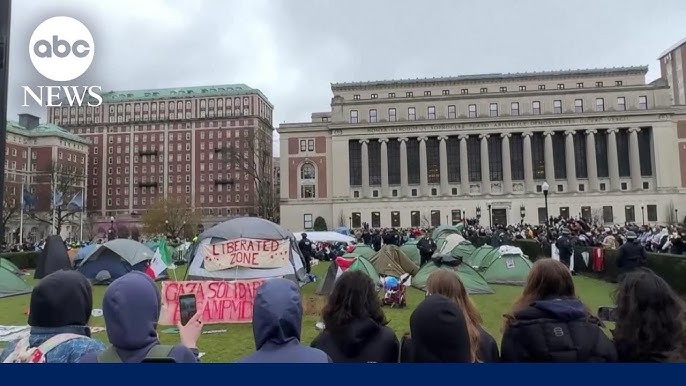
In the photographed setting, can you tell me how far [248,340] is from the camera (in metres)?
10.0

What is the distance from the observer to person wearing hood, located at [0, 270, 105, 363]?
2.87m

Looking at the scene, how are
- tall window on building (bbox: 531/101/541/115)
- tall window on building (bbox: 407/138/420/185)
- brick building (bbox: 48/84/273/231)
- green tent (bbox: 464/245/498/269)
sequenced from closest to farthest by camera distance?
1. green tent (bbox: 464/245/498/269)
2. tall window on building (bbox: 531/101/541/115)
3. tall window on building (bbox: 407/138/420/185)
4. brick building (bbox: 48/84/273/231)

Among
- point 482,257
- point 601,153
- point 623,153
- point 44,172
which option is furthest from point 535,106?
point 44,172

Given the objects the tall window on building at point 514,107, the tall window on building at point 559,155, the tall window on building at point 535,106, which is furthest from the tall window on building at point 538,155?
the tall window on building at point 514,107

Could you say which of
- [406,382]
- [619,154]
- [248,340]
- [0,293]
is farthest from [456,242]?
[619,154]

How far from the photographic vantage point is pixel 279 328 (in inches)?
110

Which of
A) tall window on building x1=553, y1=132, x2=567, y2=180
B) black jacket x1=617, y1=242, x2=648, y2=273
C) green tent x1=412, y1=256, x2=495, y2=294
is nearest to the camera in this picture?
black jacket x1=617, y1=242, x2=648, y2=273

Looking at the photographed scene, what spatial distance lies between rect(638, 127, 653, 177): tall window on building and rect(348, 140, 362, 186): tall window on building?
1653 inches

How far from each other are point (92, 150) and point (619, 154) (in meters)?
105

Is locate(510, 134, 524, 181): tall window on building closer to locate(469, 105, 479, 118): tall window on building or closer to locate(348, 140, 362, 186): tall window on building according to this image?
locate(469, 105, 479, 118): tall window on building

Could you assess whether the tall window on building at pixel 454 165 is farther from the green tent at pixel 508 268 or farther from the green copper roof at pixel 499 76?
the green tent at pixel 508 268

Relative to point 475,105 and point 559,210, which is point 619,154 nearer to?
point 559,210

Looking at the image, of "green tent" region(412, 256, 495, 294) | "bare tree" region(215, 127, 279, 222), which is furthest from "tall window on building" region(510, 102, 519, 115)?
"green tent" region(412, 256, 495, 294)

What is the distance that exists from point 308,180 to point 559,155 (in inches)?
1547
